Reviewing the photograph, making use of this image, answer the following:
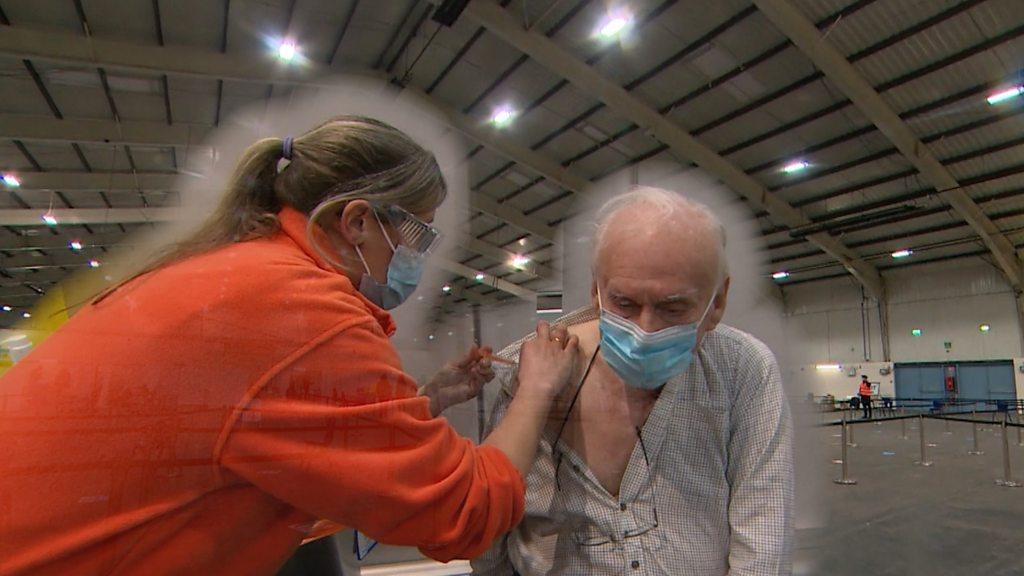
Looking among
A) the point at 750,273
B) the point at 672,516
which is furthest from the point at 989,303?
the point at 672,516

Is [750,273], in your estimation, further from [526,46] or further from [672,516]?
[526,46]

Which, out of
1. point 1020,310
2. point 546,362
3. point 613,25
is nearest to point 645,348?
point 546,362

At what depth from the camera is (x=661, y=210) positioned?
0.77m

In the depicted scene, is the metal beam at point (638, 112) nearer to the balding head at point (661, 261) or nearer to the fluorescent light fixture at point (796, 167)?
the fluorescent light fixture at point (796, 167)

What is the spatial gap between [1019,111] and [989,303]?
687 mm

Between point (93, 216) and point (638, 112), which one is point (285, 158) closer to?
point (93, 216)

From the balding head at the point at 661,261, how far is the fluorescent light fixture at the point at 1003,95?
116 cm

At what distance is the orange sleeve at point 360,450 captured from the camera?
18.6 inches

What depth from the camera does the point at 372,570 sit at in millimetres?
1600

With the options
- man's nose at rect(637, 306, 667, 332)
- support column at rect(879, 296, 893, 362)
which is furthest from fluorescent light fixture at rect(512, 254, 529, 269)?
support column at rect(879, 296, 893, 362)

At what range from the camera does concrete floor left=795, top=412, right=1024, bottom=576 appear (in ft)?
7.52

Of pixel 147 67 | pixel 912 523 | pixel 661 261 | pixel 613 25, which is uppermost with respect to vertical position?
pixel 613 25

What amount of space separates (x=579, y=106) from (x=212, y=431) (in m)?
1.11

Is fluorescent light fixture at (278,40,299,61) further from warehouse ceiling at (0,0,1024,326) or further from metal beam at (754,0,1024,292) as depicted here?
metal beam at (754,0,1024,292)
